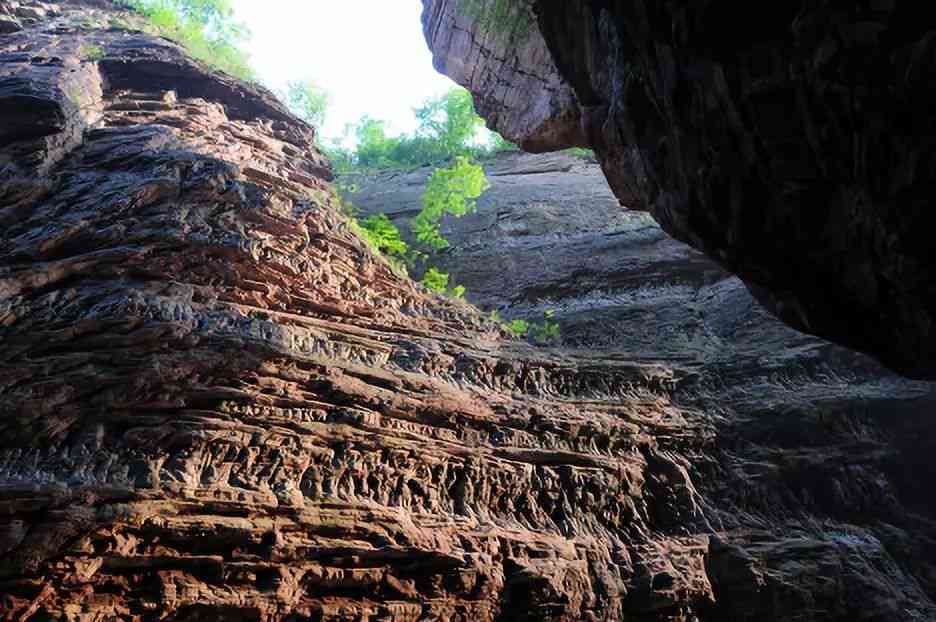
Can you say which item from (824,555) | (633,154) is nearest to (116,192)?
(633,154)

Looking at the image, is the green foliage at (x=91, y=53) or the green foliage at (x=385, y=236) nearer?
the green foliage at (x=91, y=53)

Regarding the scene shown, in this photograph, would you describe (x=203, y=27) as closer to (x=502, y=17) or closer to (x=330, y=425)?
(x=502, y=17)

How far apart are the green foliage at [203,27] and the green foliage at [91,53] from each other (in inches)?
78.0

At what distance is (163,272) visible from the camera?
20.7 feet

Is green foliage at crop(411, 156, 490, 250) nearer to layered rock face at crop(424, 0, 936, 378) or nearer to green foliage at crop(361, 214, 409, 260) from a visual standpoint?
green foliage at crop(361, 214, 409, 260)

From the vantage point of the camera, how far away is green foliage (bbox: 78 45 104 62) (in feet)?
31.2

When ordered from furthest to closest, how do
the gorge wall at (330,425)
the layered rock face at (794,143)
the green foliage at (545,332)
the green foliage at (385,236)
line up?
the green foliage at (385,236) < the green foliage at (545,332) < the gorge wall at (330,425) < the layered rock face at (794,143)

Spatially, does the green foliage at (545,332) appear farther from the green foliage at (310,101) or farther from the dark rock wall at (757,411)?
the green foliage at (310,101)

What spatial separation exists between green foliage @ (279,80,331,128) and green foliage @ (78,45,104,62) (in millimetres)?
10296

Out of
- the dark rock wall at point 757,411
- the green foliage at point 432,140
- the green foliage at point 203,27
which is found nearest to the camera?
the dark rock wall at point 757,411

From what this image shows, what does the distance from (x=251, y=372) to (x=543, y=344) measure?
455 centimetres

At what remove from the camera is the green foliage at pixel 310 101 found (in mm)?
20031

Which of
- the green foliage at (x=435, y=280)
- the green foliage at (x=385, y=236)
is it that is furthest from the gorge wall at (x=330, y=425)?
the green foliage at (x=435, y=280)

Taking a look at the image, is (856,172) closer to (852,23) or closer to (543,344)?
(852,23)
